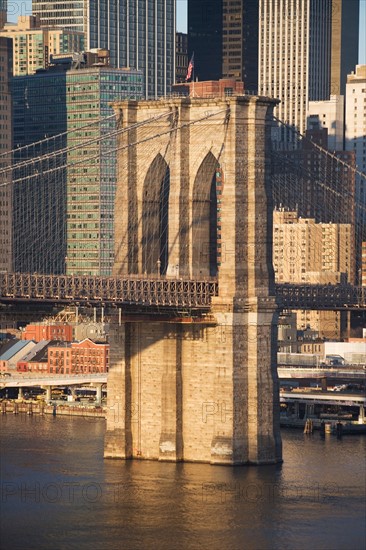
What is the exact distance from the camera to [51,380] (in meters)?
135

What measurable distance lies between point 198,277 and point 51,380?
38.1 meters

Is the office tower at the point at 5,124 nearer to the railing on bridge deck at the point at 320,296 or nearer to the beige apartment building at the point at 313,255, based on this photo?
the beige apartment building at the point at 313,255

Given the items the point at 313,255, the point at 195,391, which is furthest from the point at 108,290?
the point at 313,255

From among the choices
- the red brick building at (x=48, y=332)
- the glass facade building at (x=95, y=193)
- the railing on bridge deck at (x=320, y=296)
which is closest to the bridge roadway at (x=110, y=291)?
the railing on bridge deck at (x=320, y=296)

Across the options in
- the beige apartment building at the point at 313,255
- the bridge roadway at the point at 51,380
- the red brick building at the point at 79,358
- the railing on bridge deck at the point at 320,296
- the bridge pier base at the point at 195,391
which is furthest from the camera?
the beige apartment building at the point at 313,255

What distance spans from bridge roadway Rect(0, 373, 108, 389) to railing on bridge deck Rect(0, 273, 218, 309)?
118ft

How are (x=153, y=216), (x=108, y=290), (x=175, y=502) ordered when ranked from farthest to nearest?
(x=153, y=216), (x=108, y=290), (x=175, y=502)

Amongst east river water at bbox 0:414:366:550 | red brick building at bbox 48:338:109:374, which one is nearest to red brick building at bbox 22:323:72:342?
red brick building at bbox 48:338:109:374

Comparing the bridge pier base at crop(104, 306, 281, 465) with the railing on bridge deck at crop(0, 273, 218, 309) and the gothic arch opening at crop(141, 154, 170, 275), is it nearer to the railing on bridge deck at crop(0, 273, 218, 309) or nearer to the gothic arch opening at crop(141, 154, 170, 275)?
the railing on bridge deck at crop(0, 273, 218, 309)

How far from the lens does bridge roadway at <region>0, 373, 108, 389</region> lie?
13212 cm

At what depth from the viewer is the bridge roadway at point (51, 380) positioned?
132 m

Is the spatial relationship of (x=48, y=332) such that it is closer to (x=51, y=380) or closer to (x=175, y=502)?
(x=51, y=380)

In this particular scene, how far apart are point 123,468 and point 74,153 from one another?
87.2 metres

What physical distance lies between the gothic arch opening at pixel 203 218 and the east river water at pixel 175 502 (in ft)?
30.2
